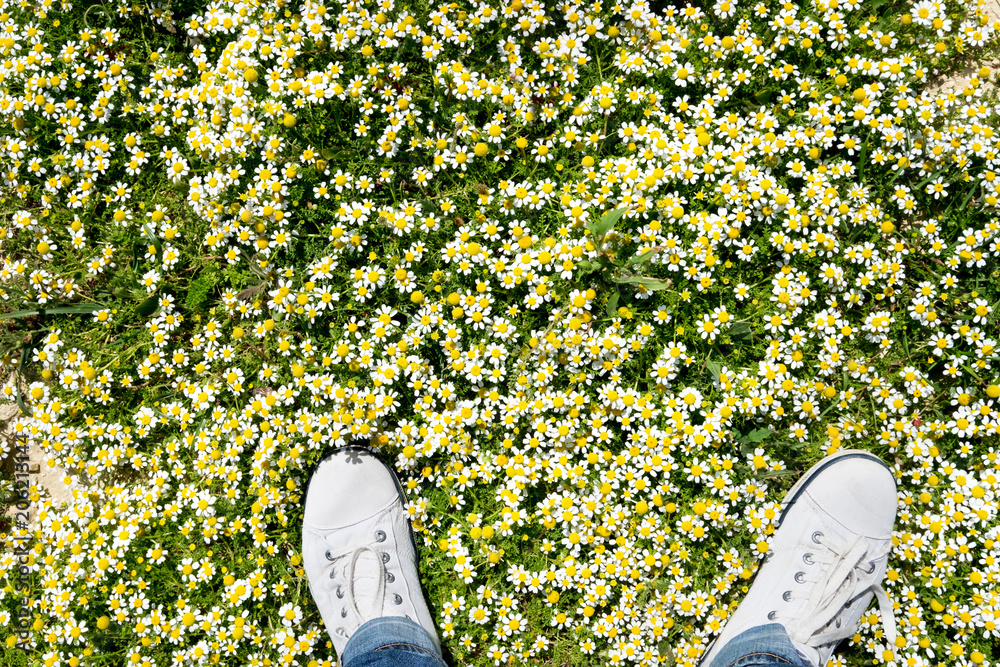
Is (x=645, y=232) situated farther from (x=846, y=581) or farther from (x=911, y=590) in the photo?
(x=911, y=590)

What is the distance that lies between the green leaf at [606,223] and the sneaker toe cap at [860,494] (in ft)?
6.48

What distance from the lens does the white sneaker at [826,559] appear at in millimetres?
3324

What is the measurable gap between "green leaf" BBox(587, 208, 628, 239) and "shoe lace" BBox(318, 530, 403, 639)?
225cm

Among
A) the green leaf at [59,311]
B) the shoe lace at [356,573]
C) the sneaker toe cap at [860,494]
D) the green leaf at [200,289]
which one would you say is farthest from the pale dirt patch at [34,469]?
the sneaker toe cap at [860,494]

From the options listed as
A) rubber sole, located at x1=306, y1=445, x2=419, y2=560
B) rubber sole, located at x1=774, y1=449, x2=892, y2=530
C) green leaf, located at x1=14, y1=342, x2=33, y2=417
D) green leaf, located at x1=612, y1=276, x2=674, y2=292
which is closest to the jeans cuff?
rubber sole, located at x1=774, y1=449, x2=892, y2=530

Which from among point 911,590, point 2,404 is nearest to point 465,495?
point 911,590

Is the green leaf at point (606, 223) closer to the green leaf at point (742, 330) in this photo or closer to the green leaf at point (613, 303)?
the green leaf at point (613, 303)

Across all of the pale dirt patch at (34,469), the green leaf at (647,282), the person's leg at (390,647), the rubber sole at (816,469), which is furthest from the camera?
the pale dirt patch at (34,469)

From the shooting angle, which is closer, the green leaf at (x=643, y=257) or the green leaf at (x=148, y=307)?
the green leaf at (x=643, y=257)

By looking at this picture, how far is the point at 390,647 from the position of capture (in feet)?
10.5

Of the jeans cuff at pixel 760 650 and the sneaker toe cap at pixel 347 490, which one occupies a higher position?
the sneaker toe cap at pixel 347 490

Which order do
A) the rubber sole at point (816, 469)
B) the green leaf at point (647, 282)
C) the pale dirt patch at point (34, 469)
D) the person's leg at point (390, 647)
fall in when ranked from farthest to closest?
the pale dirt patch at point (34, 469) < the rubber sole at point (816, 469) < the green leaf at point (647, 282) < the person's leg at point (390, 647)

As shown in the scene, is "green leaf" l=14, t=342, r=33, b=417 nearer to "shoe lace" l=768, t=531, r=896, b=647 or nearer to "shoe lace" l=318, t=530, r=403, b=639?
"shoe lace" l=318, t=530, r=403, b=639

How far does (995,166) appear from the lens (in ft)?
11.1
